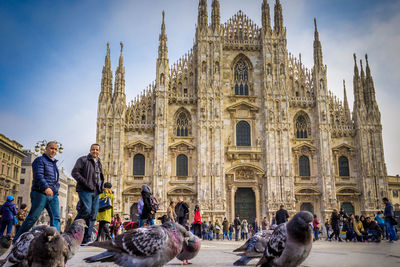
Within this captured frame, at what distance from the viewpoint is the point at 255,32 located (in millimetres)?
31062

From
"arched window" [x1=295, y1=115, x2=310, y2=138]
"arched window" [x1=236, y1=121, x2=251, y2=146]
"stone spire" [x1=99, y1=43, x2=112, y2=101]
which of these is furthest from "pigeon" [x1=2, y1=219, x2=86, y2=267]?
"arched window" [x1=295, y1=115, x2=310, y2=138]

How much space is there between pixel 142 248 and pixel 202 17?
27927mm

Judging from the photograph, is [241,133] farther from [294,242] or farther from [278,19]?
[294,242]

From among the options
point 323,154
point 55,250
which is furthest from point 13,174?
point 55,250

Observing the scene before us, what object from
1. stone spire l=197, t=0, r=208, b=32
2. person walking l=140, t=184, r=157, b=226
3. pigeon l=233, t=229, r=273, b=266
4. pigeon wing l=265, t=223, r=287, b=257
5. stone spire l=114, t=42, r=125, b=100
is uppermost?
stone spire l=197, t=0, r=208, b=32

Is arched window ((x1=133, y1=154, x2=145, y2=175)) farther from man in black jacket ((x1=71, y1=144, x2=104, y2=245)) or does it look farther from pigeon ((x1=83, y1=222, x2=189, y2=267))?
pigeon ((x1=83, y1=222, x2=189, y2=267))

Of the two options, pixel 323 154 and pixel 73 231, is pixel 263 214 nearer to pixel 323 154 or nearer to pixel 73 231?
pixel 323 154

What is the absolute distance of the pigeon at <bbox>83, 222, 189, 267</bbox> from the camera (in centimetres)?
392

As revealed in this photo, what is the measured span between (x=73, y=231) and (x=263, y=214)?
2422 cm

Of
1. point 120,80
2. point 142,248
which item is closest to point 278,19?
point 120,80

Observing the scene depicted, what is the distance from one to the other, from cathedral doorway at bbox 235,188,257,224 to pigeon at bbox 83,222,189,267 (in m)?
24.4

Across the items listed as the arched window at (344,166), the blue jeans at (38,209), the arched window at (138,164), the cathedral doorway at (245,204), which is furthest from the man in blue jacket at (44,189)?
the arched window at (344,166)

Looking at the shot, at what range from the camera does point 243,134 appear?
95.1 feet

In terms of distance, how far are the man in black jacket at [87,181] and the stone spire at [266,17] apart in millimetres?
25280
